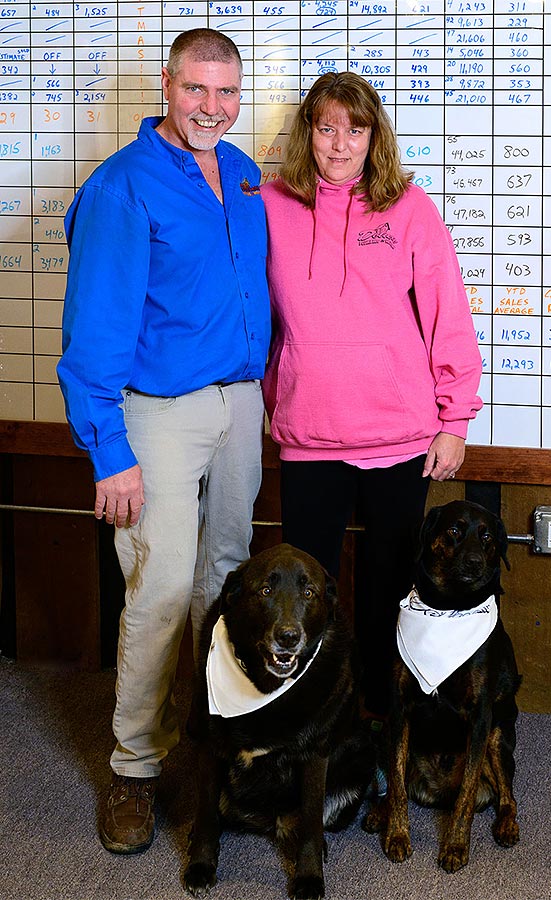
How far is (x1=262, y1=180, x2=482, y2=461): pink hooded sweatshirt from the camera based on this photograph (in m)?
2.27

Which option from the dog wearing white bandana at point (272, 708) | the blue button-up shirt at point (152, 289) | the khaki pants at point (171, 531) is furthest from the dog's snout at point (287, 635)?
the blue button-up shirt at point (152, 289)

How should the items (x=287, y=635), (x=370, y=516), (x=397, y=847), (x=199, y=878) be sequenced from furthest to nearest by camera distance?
(x=370, y=516) < (x=397, y=847) < (x=199, y=878) < (x=287, y=635)

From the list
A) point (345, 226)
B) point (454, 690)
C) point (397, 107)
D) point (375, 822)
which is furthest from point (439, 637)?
point (397, 107)

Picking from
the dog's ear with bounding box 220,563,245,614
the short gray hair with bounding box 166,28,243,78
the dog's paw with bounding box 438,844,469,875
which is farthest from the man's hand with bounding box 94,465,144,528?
the dog's paw with bounding box 438,844,469,875

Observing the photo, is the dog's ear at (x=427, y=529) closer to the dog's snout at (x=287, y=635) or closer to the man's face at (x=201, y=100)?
the dog's snout at (x=287, y=635)

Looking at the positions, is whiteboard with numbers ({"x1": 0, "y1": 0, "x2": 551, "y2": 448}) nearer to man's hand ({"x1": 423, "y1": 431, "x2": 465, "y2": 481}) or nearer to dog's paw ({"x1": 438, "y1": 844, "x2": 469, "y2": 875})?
man's hand ({"x1": 423, "y1": 431, "x2": 465, "y2": 481})

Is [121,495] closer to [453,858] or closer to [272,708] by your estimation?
[272,708]

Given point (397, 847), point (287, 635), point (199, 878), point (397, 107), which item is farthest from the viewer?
point (397, 107)

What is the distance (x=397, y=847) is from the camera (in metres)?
2.14

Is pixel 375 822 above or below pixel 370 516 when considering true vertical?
below

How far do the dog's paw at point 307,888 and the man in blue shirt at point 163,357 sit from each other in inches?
14.4

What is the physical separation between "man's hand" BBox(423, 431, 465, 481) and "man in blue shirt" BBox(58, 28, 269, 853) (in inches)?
16.6

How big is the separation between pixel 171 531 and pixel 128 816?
647mm

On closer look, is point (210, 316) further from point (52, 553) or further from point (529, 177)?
point (52, 553)
